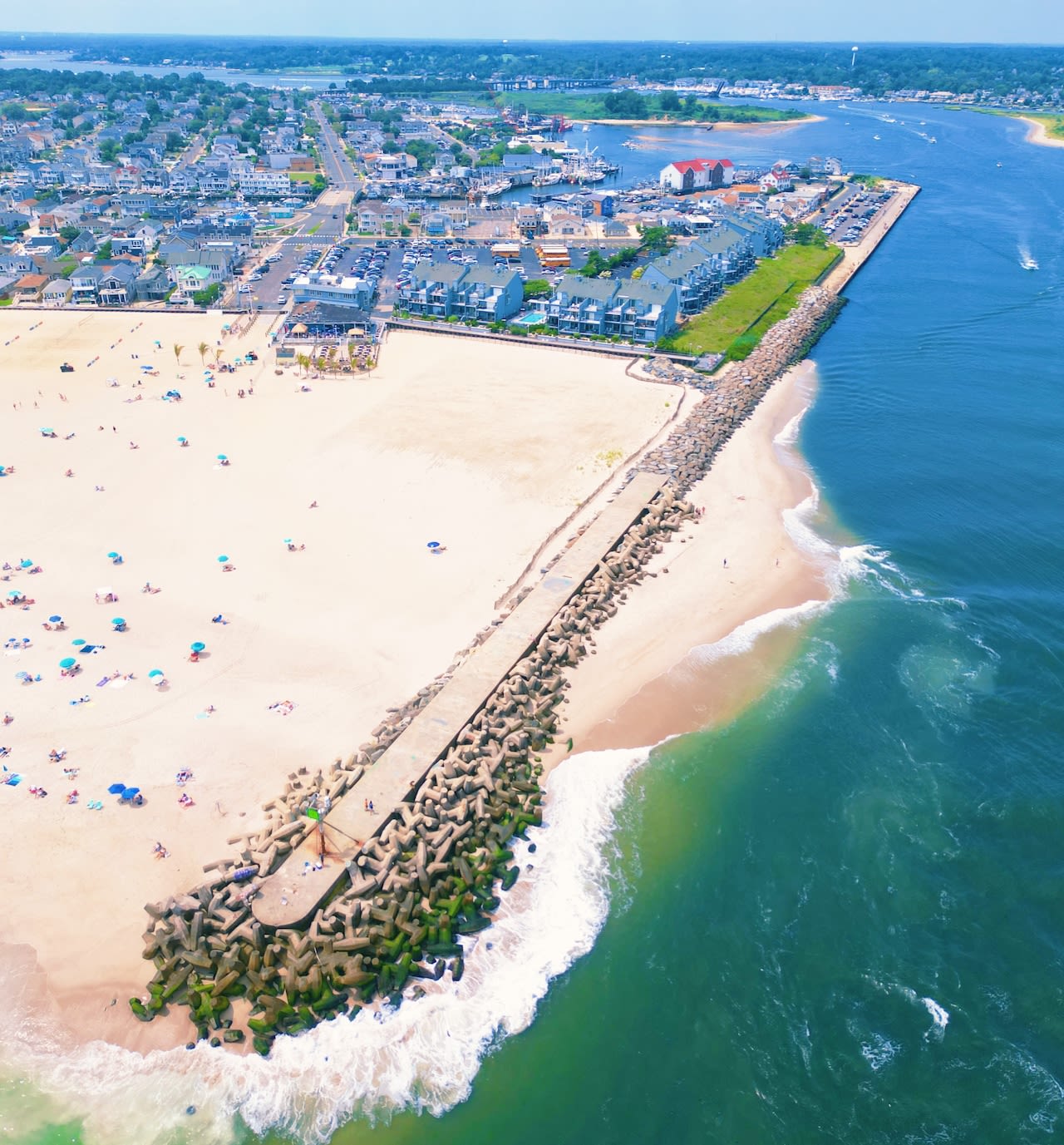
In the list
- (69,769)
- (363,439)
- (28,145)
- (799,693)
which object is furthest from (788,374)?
(28,145)

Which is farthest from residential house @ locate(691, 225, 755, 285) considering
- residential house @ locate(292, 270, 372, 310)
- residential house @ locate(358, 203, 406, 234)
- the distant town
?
residential house @ locate(358, 203, 406, 234)

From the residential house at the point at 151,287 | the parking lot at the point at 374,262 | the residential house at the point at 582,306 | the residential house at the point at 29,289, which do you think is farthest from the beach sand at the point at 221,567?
the parking lot at the point at 374,262

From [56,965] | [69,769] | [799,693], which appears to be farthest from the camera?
[799,693]

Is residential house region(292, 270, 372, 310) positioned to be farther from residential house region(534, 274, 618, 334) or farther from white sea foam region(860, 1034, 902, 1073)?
white sea foam region(860, 1034, 902, 1073)

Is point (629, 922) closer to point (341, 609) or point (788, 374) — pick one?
point (341, 609)

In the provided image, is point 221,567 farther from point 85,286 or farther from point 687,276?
point 85,286
